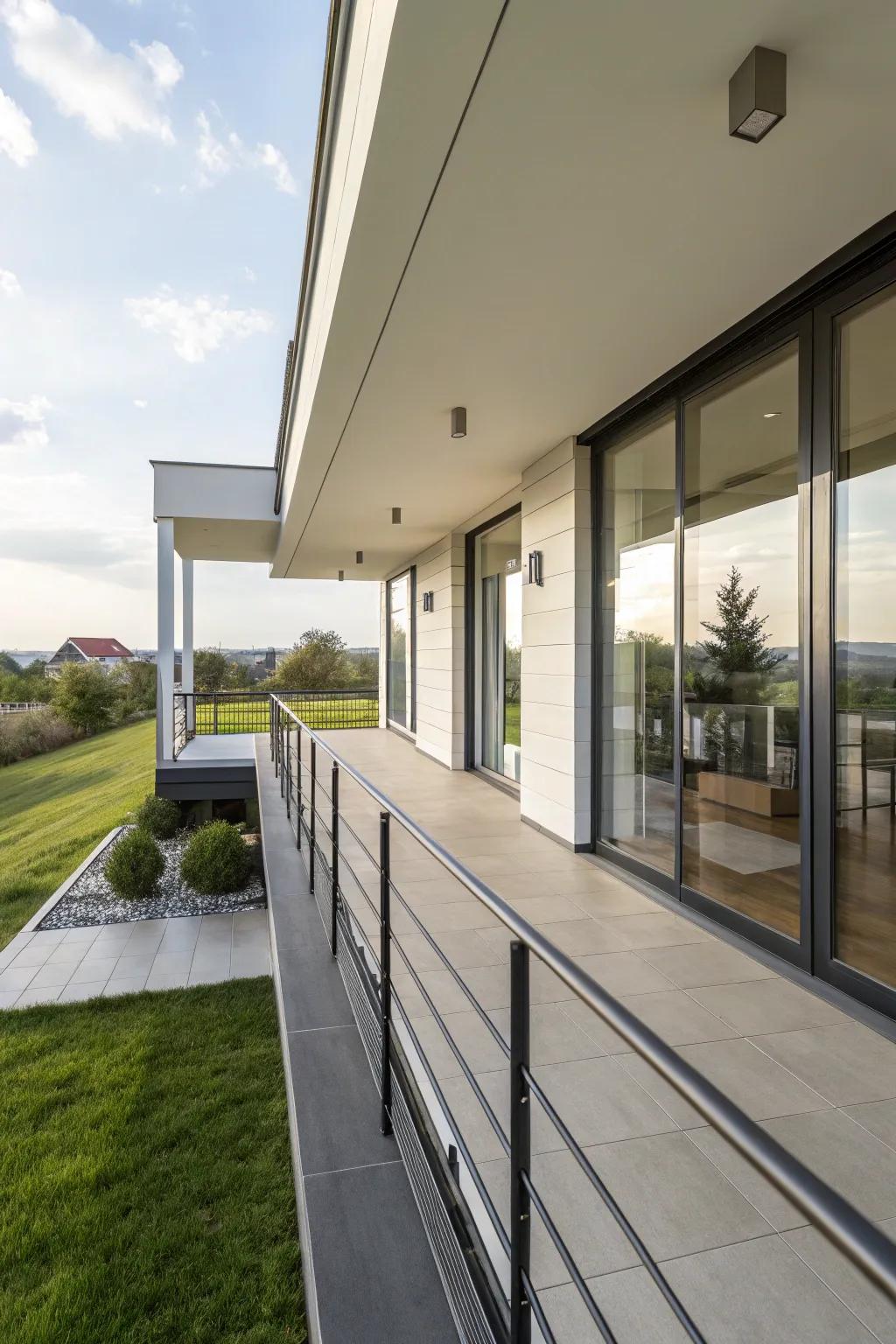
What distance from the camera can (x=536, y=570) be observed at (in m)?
5.14

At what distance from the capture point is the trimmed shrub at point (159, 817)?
927 cm

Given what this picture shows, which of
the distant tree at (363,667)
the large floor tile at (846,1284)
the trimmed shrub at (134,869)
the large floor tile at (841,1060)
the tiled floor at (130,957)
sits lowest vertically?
the tiled floor at (130,957)

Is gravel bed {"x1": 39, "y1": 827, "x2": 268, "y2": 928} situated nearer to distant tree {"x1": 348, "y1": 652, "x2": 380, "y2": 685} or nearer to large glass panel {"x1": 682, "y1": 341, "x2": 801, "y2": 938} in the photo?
large glass panel {"x1": 682, "y1": 341, "x2": 801, "y2": 938}

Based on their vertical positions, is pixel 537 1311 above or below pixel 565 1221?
above

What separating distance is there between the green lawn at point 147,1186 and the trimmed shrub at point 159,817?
4.29 meters

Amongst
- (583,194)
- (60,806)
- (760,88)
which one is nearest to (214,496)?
(583,194)

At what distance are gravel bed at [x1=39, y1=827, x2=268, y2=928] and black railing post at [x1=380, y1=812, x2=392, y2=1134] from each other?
6.32 m

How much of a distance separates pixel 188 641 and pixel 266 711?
390cm

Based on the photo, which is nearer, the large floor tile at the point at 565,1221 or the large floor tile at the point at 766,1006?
the large floor tile at the point at 565,1221

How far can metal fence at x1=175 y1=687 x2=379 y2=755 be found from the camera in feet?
38.8

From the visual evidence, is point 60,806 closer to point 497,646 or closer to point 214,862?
point 214,862

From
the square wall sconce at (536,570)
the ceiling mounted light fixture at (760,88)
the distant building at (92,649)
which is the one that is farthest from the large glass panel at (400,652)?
the distant building at (92,649)

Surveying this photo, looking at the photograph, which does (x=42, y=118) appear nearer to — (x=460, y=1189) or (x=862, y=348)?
(x=862, y=348)

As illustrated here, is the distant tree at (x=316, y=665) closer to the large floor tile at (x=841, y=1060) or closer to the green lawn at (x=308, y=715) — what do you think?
the green lawn at (x=308, y=715)
